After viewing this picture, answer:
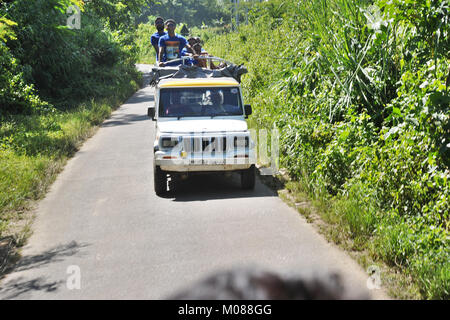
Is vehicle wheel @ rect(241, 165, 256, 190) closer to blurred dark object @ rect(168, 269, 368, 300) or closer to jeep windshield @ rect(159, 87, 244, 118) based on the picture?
jeep windshield @ rect(159, 87, 244, 118)

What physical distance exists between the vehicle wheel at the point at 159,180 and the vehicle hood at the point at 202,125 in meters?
0.66

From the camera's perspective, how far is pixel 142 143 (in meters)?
14.6

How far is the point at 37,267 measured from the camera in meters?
6.47

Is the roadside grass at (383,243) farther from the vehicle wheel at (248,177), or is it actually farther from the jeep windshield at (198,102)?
the jeep windshield at (198,102)

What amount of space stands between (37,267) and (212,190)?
3812 millimetres

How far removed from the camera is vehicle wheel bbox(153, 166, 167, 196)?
9.27 m

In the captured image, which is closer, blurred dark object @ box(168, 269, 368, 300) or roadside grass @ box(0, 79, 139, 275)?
blurred dark object @ box(168, 269, 368, 300)

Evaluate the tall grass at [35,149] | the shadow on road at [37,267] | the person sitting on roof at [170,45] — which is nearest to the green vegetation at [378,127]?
the shadow on road at [37,267]

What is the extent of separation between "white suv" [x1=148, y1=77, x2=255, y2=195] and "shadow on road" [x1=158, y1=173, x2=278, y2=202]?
7.6 inches

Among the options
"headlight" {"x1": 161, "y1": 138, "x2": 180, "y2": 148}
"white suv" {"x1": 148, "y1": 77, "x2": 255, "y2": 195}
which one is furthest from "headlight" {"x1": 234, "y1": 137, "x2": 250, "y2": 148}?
"headlight" {"x1": 161, "y1": 138, "x2": 180, "y2": 148}

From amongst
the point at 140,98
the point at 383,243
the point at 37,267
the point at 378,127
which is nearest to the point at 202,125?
the point at 378,127

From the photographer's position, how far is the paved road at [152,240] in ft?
19.1

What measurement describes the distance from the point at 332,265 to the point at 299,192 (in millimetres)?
3047

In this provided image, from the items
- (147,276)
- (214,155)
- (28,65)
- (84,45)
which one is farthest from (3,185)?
(84,45)
